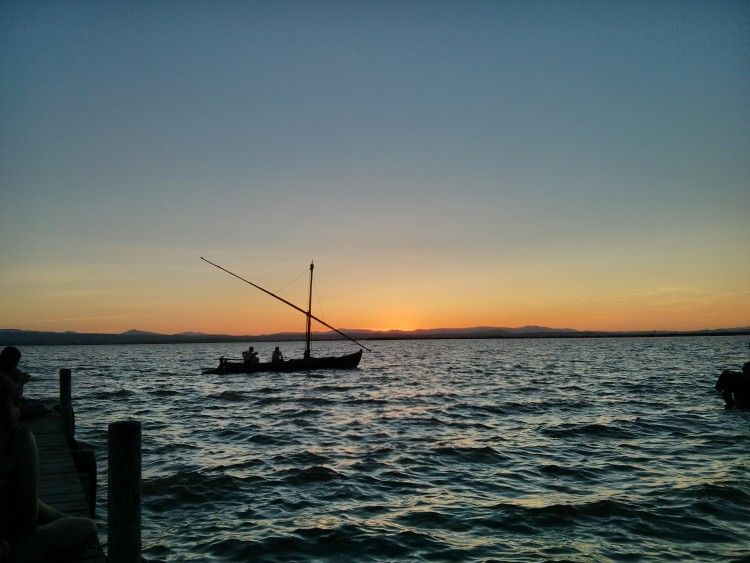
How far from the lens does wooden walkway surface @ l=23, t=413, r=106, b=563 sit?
26.2 ft

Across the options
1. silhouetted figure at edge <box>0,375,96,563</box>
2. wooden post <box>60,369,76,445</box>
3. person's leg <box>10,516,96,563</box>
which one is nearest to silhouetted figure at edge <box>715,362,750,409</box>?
wooden post <box>60,369,76,445</box>

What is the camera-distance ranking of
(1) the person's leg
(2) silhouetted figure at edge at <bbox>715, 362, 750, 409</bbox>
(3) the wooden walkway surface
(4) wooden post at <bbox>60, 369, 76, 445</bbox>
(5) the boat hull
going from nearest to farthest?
1. (1) the person's leg
2. (3) the wooden walkway surface
3. (4) wooden post at <bbox>60, 369, 76, 445</bbox>
4. (2) silhouetted figure at edge at <bbox>715, 362, 750, 409</bbox>
5. (5) the boat hull

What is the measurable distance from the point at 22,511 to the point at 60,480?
550 cm

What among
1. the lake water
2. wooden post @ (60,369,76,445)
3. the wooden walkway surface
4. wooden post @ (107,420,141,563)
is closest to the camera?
wooden post @ (107,420,141,563)

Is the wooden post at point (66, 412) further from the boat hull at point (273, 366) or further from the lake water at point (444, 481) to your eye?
the boat hull at point (273, 366)

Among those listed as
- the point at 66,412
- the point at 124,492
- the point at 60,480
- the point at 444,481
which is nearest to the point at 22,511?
the point at 124,492

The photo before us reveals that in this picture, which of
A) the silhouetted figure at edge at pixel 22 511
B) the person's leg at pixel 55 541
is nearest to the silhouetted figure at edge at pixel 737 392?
the person's leg at pixel 55 541

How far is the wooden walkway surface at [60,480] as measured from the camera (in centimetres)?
799

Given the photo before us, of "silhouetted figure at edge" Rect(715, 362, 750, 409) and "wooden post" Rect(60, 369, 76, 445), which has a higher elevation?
"wooden post" Rect(60, 369, 76, 445)

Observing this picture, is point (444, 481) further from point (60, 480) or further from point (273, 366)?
point (273, 366)

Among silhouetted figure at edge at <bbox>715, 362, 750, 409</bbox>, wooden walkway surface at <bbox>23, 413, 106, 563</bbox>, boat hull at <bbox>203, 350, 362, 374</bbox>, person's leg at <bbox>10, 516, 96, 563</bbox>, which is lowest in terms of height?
boat hull at <bbox>203, 350, 362, 374</bbox>

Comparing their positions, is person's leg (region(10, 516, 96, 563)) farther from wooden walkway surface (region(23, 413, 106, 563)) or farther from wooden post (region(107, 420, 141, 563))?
wooden walkway surface (region(23, 413, 106, 563))

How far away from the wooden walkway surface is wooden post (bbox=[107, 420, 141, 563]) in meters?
0.79

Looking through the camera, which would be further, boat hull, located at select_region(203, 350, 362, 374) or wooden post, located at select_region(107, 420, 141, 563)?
boat hull, located at select_region(203, 350, 362, 374)
